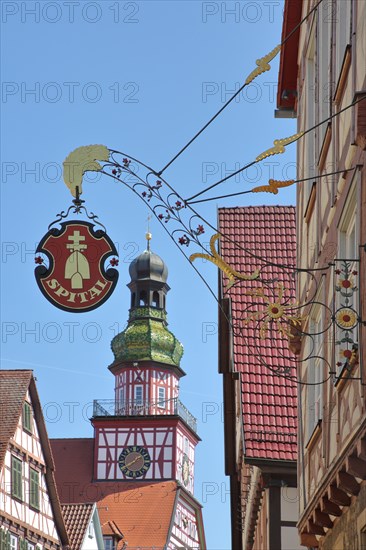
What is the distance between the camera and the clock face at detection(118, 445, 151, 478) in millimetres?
66250

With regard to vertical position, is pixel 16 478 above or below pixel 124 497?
below

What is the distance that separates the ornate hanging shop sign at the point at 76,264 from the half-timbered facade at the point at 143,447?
152 ft

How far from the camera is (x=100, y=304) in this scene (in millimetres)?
9820

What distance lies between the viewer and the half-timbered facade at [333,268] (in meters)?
8.92

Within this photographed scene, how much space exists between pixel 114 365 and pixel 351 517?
222ft

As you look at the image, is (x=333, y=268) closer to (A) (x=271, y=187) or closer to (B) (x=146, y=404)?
(A) (x=271, y=187)

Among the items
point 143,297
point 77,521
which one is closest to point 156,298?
point 143,297

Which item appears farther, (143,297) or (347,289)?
(143,297)

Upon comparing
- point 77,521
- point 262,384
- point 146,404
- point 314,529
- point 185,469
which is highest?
point 146,404

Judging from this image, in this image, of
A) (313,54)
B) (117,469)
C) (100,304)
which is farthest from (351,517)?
(117,469)

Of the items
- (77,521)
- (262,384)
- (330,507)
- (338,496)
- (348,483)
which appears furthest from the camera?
(77,521)

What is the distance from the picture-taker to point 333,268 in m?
10.5

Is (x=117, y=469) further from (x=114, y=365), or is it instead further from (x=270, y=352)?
(x=270, y=352)

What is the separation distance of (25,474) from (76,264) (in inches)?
888
